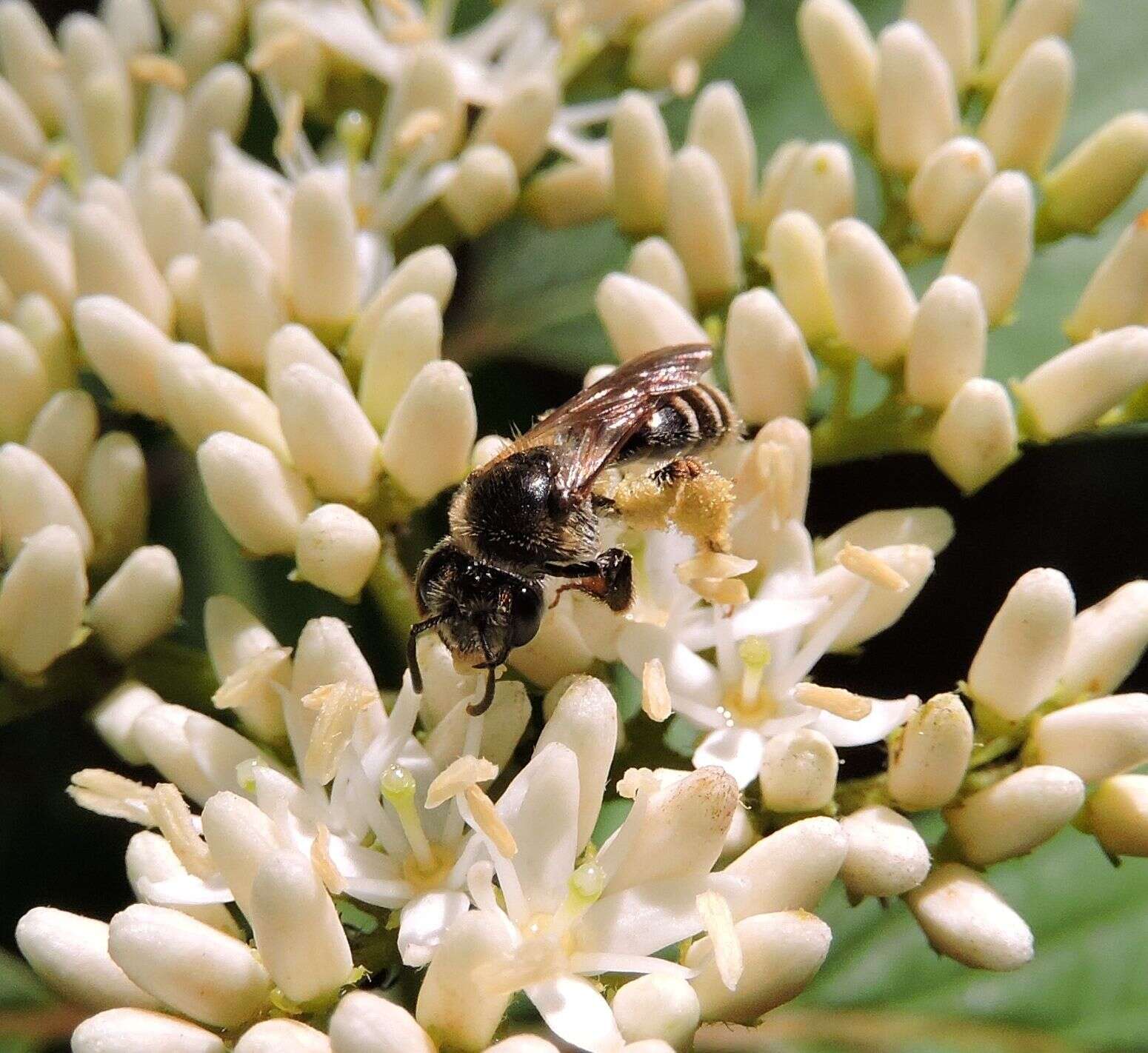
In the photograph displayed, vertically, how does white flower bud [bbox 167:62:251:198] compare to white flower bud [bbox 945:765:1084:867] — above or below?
above

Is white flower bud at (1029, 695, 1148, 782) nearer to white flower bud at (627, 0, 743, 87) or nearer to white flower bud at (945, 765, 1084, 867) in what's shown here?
white flower bud at (945, 765, 1084, 867)

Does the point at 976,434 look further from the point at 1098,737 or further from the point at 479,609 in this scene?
the point at 479,609

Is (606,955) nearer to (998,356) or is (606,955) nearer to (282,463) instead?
(282,463)

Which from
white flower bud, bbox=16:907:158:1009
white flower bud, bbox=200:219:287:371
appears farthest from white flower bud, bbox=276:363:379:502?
white flower bud, bbox=16:907:158:1009

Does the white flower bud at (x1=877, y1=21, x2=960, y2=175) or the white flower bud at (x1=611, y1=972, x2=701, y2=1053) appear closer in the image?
the white flower bud at (x1=611, y1=972, x2=701, y2=1053)

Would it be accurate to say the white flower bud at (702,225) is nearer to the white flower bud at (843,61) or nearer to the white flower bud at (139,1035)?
the white flower bud at (843,61)

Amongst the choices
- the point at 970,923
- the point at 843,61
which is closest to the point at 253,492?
the point at 970,923

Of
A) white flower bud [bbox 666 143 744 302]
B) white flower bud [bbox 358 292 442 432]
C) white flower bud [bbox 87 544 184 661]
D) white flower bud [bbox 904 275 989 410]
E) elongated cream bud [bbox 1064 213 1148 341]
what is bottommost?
white flower bud [bbox 87 544 184 661]
